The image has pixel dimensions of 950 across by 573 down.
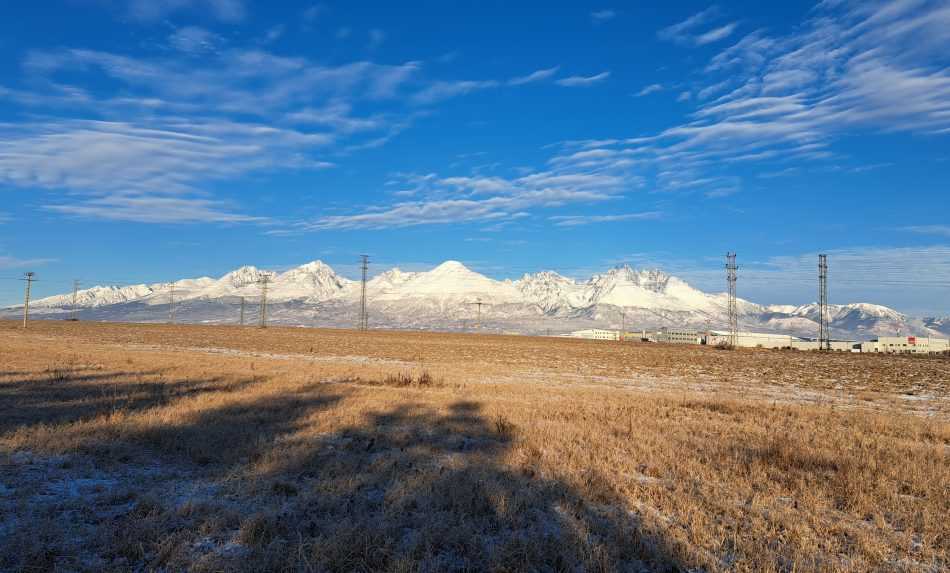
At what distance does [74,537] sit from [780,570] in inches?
306

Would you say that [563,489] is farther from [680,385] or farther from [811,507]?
Answer: [680,385]

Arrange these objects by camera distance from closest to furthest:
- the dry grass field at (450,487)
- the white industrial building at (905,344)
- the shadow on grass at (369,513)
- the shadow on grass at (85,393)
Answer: the shadow on grass at (369,513) < the dry grass field at (450,487) < the shadow on grass at (85,393) < the white industrial building at (905,344)

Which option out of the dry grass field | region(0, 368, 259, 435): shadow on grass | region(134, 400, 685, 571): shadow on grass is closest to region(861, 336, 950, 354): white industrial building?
the dry grass field

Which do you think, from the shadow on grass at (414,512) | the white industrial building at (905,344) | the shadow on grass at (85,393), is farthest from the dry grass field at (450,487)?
the white industrial building at (905,344)

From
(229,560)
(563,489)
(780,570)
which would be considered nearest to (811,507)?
(780,570)

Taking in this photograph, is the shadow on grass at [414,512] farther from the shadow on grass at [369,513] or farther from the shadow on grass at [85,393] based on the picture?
the shadow on grass at [85,393]

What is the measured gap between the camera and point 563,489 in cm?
823

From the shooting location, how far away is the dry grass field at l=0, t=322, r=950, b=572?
5.94 m

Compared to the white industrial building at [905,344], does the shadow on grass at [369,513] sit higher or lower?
higher

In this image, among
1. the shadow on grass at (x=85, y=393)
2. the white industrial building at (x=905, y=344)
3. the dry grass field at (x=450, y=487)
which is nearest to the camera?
the dry grass field at (x=450, y=487)

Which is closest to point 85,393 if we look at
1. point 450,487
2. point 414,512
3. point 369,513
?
point 369,513

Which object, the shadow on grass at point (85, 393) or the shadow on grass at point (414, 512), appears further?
the shadow on grass at point (85, 393)

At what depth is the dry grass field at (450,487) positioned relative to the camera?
594cm

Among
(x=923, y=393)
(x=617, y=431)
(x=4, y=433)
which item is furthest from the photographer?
(x=923, y=393)
